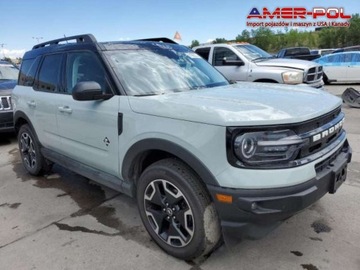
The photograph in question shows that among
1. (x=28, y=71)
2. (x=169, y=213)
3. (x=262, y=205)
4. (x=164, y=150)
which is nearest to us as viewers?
(x=262, y=205)

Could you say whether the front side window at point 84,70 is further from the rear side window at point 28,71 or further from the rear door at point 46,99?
the rear side window at point 28,71

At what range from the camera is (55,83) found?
4.13 metres

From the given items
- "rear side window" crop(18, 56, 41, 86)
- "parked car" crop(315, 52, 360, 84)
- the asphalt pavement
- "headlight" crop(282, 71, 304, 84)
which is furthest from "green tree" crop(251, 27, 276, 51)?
the asphalt pavement

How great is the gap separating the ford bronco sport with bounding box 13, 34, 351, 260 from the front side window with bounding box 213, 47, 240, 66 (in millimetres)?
5508

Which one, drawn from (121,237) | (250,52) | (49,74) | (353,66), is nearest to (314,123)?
(121,237)

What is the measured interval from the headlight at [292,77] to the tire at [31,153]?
18.9ft

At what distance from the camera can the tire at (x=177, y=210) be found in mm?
2520

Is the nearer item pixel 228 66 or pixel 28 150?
pixel 28 150

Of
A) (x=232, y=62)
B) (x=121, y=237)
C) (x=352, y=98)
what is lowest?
(x=121, y=237)

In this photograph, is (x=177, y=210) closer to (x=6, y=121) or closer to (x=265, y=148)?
(x=265, y=148)

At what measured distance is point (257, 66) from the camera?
870 cm

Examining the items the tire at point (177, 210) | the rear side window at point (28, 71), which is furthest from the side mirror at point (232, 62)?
the tire at point (177, 210)

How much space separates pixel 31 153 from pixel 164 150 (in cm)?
312

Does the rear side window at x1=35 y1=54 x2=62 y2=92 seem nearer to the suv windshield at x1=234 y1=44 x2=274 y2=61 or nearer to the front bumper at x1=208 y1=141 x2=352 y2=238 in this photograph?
the front bumper at x1=208 y1=141 x2=352 y2=238
